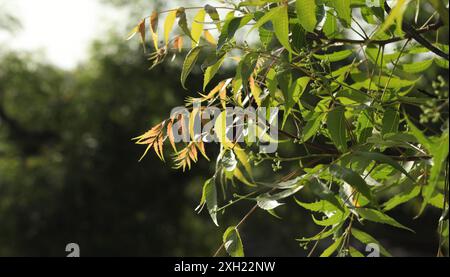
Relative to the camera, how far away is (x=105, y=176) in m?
6.15

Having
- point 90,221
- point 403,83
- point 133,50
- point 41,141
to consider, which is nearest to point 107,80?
point 133,50

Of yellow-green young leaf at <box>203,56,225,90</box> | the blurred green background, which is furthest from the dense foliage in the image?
the blurred green background

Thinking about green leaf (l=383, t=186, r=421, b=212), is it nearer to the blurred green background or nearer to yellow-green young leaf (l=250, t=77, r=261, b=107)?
yellow-green young leaf (l=250, t=77, r=261, b=107)

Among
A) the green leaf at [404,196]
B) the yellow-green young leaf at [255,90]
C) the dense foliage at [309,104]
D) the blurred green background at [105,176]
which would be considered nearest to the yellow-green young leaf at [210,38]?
the dense foliage at [309,104]

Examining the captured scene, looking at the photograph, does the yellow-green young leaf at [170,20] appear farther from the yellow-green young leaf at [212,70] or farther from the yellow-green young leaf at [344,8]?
the yellow-green young leaf at [344,8]

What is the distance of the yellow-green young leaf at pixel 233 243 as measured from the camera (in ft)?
3.14

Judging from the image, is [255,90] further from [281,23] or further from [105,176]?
[105,176]

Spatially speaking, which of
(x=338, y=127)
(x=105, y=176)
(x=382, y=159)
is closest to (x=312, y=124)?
(x=338, y=127)

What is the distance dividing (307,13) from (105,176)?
544cm

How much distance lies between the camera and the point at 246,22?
87 centimetres

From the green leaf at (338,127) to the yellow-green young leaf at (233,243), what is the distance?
6.9 inches

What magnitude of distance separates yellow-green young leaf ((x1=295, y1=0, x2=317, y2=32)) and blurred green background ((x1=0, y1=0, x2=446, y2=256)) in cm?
443

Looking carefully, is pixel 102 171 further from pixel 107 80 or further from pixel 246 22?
pixel 246 22
